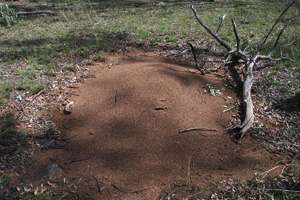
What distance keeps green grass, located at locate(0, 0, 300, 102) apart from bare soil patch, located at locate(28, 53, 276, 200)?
1096 mm

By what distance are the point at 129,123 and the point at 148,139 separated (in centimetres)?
28

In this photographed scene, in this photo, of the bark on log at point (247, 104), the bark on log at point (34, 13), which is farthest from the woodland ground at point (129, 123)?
the bark on log at point (34, 13)

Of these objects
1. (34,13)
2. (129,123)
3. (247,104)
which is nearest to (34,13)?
(34,13)

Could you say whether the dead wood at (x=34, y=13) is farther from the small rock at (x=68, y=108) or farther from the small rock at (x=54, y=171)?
the small rock at (x=54, y=171)

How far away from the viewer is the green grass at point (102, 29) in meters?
6.34

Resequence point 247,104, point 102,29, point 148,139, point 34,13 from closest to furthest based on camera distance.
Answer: point 148,139, point 247,104, point 102,29, point 34,13

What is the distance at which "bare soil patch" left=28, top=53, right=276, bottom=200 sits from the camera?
A: 3637mm

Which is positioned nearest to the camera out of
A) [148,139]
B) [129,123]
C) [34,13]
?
[148,139]

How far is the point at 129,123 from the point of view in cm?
422

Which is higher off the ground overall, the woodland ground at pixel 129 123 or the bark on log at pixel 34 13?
the bark on log at pixel 34 13

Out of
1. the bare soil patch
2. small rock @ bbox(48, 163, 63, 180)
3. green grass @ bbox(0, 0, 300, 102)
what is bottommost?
small rock @ bbox(48, 163, 63, 180)

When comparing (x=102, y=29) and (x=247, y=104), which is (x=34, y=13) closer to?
(x=102, y=29)

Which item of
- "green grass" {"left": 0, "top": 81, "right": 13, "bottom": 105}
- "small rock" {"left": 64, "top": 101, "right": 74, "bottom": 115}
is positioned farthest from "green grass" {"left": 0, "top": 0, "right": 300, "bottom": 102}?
"small rock" {"left": 64, "top": 101, "right": 74, "bottom": 115}

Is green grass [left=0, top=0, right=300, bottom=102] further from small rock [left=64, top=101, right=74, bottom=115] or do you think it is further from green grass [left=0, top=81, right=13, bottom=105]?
small rock [left=64, top=101, right=74, bottom=115]
